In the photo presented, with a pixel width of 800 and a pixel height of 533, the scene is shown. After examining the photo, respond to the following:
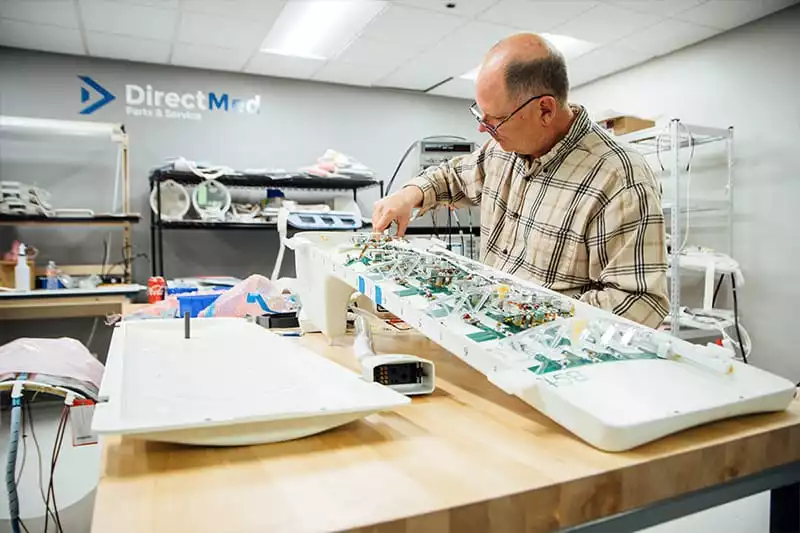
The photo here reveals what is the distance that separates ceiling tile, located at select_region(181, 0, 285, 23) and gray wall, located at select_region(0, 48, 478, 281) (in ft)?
3.68

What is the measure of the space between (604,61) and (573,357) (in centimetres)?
404

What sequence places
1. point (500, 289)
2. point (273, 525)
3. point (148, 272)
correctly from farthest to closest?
point (148, 272) < point (500, 289) < point (273, 525)

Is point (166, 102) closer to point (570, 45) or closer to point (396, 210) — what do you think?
point (570, 45)

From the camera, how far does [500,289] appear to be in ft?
2.56

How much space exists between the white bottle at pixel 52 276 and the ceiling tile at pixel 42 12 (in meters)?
1.47

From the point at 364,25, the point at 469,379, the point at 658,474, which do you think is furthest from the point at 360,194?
the point at 658,474

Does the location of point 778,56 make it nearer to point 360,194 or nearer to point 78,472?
point 360,194

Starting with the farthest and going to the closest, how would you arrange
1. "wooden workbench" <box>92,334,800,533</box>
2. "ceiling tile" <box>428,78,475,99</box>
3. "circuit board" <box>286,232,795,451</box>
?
"ceiling tile" <box>428,78,475,99</box>
"circuit board" <box>286,232,795,451</box>
"wooden workbench" <box>92,334,800,533</box>

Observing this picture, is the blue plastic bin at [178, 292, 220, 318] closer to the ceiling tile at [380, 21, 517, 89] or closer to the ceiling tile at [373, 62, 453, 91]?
the ceiling tile at [380, 21, 517, 89]

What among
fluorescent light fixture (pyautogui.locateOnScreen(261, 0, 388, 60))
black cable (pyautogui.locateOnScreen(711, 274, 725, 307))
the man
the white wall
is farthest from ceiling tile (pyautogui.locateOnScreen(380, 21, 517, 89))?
the man

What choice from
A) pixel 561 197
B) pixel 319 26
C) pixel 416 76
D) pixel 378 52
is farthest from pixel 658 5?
pixel 561 197

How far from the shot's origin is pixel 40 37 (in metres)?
3.37

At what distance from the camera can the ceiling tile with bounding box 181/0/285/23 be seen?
290 centimetres

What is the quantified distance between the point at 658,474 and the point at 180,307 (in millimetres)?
1421
